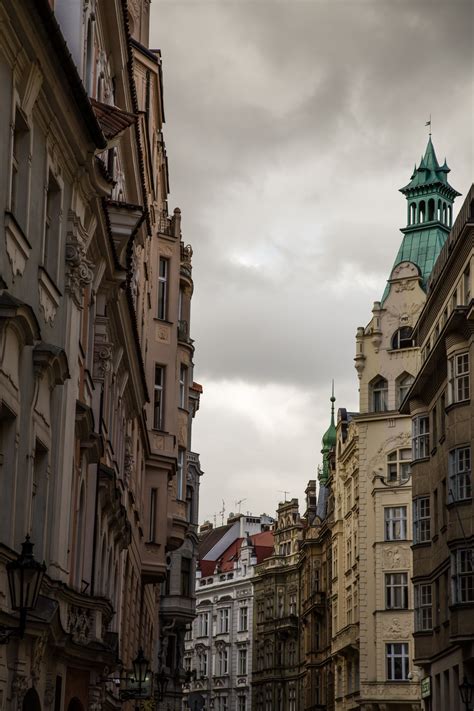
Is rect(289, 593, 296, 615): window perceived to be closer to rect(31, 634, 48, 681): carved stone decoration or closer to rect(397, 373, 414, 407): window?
rect(397, 373, 414, 407): window

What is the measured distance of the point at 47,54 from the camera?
607 inches

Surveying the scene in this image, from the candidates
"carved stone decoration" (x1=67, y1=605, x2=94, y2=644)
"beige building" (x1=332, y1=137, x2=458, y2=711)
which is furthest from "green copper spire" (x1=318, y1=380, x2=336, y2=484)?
"carved stone decoration" (x1=67, y1=605, x2=94, y2=644)

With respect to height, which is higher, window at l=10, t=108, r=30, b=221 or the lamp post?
window at l=10, t=108, r=30, b=221

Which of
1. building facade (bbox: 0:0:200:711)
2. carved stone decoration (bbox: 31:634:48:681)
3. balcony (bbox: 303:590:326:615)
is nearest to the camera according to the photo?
building facade (bbox: 0:0:200:711)

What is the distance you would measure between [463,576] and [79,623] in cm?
2036

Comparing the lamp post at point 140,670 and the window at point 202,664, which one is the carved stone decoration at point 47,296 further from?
the window at point 202,664

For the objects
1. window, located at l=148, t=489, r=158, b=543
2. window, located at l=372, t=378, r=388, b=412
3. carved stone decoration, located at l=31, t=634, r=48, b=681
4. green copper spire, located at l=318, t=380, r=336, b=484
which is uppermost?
green copper spire, located at l=318, t=380, r=336, b=484

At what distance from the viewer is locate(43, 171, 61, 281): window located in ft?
55.7

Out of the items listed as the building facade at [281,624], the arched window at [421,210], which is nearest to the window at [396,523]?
the arched window at [421,210]

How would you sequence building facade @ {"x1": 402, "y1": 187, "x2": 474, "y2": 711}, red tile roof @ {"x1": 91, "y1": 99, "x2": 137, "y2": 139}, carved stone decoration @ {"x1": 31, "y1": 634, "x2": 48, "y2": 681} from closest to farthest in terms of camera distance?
carved stone decoration @ {"x1": 31, "y1": 634, "x2": 48, "y2": 681} < red tile roof @ {"x1": 91, "y1": 99, "x2": 137, "y2": 139} < building facade @ {"x1": 402, "y1": 187, "x2": 474, "y2": 711}

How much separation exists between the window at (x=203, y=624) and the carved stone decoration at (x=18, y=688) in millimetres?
116592

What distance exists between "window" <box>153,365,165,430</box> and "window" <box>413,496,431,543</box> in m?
9.50

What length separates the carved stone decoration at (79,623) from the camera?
18.2m

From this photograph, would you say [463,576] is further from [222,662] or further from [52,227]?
[222,662]
